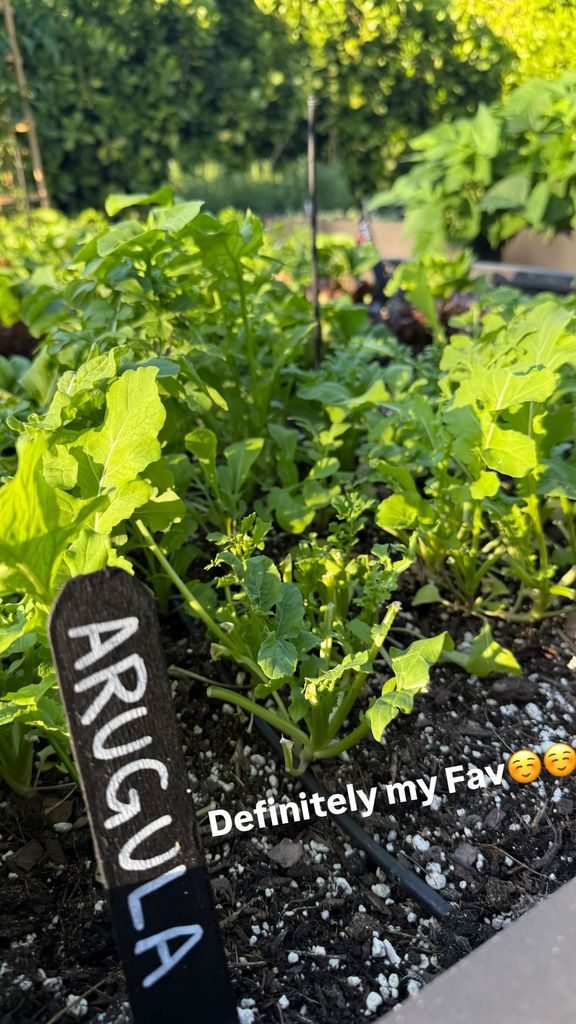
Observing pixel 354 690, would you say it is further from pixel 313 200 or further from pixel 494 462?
pixel 313 200

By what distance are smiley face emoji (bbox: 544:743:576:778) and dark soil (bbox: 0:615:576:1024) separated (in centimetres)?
1

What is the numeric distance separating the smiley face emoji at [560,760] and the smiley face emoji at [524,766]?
0.5 inches

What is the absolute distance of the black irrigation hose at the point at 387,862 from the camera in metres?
0.83

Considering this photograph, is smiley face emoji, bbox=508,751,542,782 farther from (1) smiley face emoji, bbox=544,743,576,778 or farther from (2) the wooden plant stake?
(2) the wooden plant stake

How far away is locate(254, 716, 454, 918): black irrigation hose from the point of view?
0.83 m

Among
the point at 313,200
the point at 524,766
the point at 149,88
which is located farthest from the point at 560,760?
the point at 149,88

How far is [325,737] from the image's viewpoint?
0.97 m

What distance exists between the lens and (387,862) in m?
0.87

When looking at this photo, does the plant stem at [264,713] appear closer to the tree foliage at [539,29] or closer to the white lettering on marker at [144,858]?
the white lettering on marker at [144,858]

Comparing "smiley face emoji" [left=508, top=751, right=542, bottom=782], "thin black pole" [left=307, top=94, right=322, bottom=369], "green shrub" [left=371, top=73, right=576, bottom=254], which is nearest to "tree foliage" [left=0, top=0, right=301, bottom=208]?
"green shrub" [left=371, top=73, right=576, bottom=254]

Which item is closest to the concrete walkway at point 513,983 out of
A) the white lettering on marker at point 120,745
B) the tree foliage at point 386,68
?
the white lettering on marker at point 120,745

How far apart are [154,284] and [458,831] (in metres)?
0.87

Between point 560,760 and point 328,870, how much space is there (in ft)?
1.13

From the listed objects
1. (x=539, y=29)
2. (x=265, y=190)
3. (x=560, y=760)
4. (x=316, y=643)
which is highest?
(x=539, y=29)
